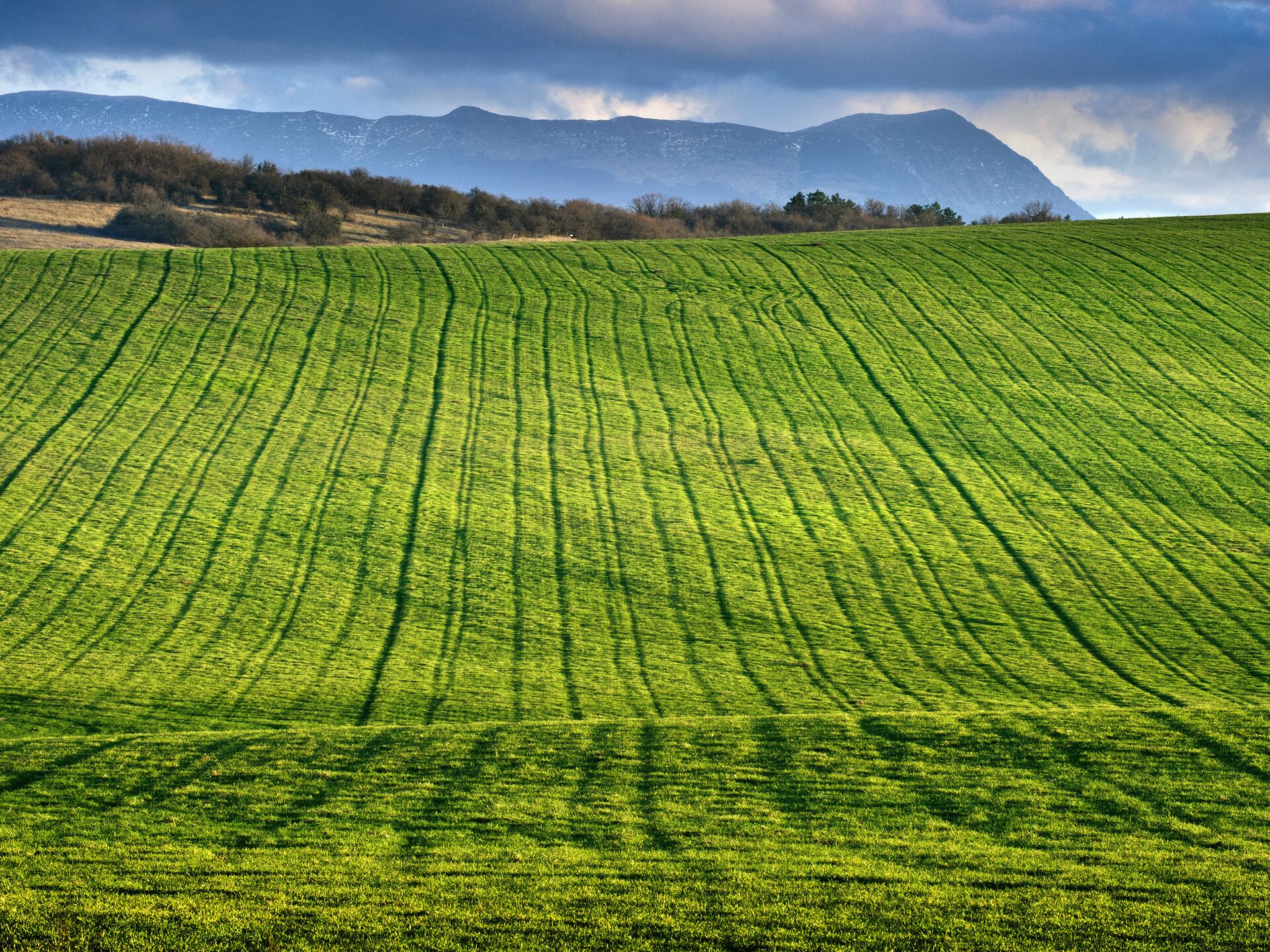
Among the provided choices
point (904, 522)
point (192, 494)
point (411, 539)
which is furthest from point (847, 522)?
point (192, 494)

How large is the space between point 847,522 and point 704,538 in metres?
3.84

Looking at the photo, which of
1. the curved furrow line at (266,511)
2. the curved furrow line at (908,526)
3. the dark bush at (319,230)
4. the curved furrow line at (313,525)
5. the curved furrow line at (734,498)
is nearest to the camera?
the curved furrow line at (313,525)

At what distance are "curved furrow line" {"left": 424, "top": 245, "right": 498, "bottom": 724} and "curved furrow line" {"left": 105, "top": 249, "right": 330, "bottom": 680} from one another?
16.7 ft

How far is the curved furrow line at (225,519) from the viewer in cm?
1925

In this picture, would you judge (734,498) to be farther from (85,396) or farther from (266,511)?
(85,396)

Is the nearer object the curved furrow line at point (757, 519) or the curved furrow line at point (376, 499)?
the curved furrow line at point (757, 519)

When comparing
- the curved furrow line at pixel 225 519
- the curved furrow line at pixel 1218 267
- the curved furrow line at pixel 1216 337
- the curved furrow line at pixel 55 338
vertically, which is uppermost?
the curved furrow line at pixel 1218 267

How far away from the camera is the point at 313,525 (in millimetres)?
24828

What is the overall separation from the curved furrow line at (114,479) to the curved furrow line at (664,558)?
1196cm

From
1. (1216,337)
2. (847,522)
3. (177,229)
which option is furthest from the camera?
(177,229)

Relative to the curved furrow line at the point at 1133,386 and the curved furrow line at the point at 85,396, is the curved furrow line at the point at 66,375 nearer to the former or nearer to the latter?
the curved furrow line at the point at 85,396

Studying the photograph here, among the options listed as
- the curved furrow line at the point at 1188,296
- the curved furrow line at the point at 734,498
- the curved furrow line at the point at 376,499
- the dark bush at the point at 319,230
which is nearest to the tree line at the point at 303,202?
the dark bush at the point at 319,230

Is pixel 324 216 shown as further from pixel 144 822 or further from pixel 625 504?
pixel 144 822

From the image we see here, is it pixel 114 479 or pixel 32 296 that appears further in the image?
pixel 32 296
